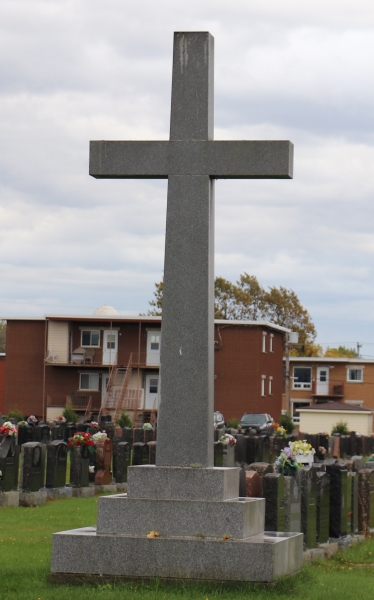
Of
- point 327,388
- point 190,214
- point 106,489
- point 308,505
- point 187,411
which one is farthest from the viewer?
point 327,388

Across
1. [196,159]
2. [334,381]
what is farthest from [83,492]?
[334,381]

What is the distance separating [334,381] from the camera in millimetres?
70000

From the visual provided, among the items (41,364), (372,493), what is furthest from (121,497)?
(41,364)

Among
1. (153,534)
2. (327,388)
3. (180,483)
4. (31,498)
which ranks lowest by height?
(31,498)

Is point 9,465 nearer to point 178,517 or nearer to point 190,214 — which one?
point 178,517

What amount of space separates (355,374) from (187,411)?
61.5 m

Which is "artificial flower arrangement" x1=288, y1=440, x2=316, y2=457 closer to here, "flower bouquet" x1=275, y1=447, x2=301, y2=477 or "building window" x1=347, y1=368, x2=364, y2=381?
"flower bouquet" x1=275, y1=447, x2=301, y2=477

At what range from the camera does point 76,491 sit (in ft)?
66.3

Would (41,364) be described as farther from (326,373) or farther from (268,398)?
(326,373)

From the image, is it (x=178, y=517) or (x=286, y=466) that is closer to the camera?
(x=178, y=517)

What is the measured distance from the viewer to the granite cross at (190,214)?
9.84m

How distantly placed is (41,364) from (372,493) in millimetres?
41312

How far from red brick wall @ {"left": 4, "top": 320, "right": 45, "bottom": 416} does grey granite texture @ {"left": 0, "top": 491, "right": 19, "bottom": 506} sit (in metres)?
38.6

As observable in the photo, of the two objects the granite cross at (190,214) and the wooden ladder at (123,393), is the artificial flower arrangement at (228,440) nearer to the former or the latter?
the granite cross at (190,214)
